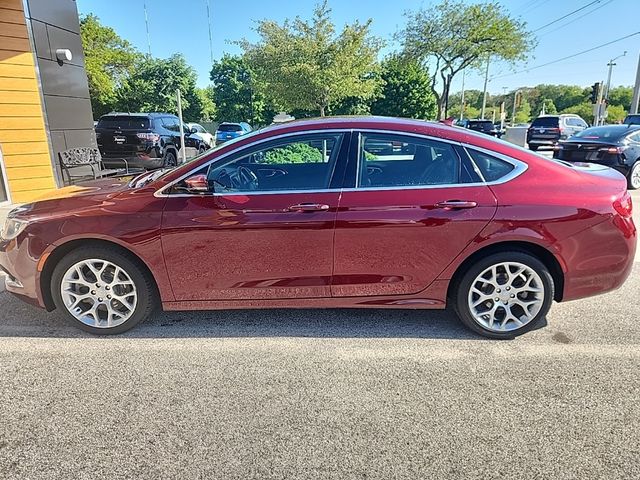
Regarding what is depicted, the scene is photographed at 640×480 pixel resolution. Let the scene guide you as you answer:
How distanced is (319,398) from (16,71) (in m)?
8.29

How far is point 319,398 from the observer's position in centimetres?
260

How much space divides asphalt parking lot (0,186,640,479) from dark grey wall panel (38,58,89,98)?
20.3 feet

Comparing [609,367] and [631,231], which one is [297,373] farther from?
[631,231]

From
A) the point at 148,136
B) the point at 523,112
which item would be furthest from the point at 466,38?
the point at 523,112

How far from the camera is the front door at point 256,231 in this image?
309 centimetres

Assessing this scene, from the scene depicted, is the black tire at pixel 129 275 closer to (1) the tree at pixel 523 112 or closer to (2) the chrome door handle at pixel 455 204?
(2) the chrome door handle at pixel 455 204

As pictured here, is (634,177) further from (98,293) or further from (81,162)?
(81,162)

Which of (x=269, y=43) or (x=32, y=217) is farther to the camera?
(x=269, y=43)

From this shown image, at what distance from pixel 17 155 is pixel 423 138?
7.79m

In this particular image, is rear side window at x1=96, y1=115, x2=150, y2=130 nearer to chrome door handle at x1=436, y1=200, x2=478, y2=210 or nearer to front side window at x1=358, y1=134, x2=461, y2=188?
front side window at x1=358, y1=134, x2=461, y2=188

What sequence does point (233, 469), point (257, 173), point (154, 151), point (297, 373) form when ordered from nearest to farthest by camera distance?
point (233, 469) < point (297, 373) < point (257, 173) < point (154, 151)

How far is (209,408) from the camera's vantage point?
8.22 feet

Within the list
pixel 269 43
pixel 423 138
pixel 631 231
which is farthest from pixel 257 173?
pixel 269 43

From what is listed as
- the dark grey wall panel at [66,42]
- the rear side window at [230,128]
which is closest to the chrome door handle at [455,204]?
the dark grey wall panel at [66,42]
